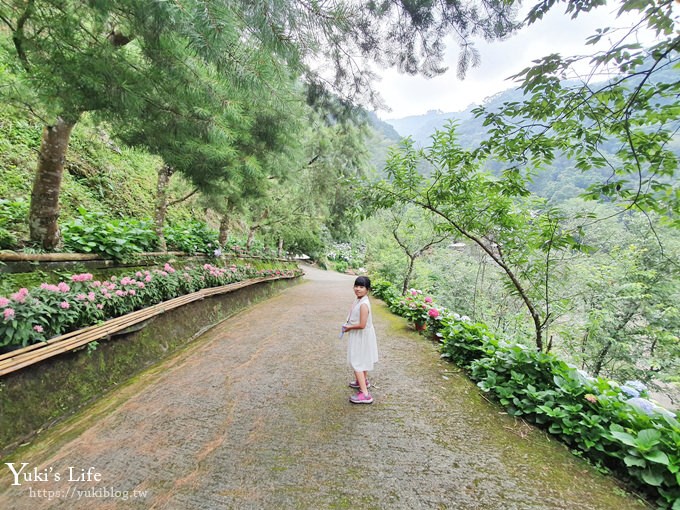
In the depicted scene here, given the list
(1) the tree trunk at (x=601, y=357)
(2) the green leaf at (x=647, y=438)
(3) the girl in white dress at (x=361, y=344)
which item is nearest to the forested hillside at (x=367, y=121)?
(2) the green leaf at (x=647, y=438)

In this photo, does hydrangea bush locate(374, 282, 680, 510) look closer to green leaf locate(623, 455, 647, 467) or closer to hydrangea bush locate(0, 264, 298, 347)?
green leaf locate(623, 455, 647, 467)

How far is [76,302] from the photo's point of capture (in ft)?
8.00

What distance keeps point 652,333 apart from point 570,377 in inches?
298

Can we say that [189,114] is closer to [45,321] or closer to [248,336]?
[45,321]

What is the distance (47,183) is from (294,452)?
3.76 metres

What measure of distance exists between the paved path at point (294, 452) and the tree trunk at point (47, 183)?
1.95 metres

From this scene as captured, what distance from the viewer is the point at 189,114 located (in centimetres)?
247

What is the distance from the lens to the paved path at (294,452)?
1550mm

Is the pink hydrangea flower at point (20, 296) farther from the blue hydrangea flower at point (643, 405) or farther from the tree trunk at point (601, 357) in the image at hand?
the tree trunk at point (601, 357)

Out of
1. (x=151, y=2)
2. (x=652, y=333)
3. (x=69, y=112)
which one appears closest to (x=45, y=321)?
(x=69, y=112)

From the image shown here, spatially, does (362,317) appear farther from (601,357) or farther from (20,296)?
(601,357)

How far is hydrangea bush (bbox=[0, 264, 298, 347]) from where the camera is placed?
1967 mm

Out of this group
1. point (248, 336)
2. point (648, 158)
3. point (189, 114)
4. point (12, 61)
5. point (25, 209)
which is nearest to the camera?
point (648, 158)

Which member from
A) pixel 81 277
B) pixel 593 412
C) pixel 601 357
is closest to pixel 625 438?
pixel 593 412
